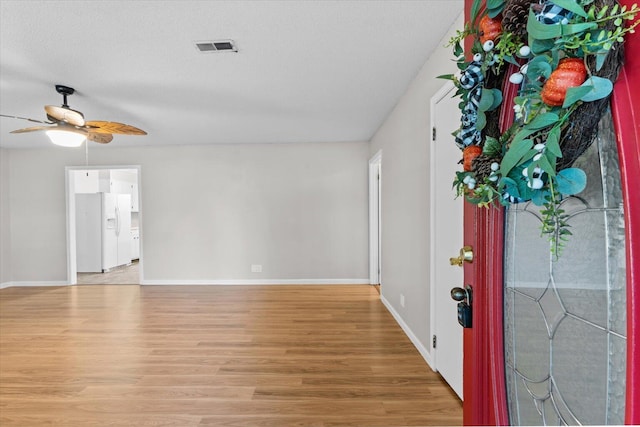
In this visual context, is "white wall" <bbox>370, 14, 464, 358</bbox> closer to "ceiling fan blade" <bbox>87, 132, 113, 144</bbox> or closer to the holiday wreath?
the holiday wreath

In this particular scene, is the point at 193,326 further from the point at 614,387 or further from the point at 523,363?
the point at 614,387

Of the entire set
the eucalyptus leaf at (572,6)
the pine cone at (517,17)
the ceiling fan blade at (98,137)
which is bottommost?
the eucalyptus leaf at (572,6)

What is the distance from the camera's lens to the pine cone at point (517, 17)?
0.55 m

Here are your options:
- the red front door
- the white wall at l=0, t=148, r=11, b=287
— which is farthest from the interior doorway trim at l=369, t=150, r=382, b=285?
the white wall at l=0, t=148, r=11, b=287

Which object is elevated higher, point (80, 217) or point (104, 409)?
point (80, 217)

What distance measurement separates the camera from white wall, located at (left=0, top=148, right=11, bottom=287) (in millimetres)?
5277

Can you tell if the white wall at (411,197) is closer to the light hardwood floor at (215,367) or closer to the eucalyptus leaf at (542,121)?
the light hardwood floor at (215,367)

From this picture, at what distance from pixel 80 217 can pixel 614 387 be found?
804 cm

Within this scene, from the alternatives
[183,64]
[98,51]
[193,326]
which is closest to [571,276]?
[183,64]

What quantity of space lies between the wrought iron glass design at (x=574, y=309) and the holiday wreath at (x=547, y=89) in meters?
0.03

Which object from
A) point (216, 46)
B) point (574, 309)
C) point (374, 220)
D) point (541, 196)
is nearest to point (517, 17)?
point (541, 196)

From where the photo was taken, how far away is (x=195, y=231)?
17.4 feet

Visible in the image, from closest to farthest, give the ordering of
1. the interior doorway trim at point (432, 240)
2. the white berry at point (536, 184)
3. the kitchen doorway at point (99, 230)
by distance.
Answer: the white berry at point (536, 184), the interior doorway trim at point (432, 240), the kitchen doorway at point (99, 230)

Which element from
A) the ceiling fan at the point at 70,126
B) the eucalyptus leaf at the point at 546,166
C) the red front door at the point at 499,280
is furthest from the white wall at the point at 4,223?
the eucalyptus leaf at the point at 546,166
